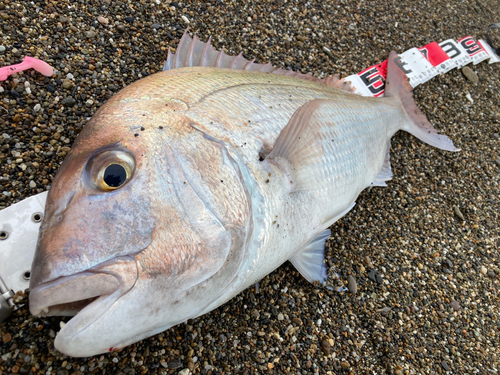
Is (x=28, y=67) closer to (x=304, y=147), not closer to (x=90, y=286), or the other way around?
(x=90, y=286)

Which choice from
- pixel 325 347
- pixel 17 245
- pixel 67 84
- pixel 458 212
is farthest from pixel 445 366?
pixel 67 84

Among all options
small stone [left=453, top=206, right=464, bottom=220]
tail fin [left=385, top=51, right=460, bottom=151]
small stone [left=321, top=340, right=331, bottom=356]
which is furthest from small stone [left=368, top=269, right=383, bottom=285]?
tail fin [left=385, top=51, right=460, bottom=151]

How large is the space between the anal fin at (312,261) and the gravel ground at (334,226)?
105 millimetres

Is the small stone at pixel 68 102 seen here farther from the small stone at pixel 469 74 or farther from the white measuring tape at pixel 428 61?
the small stone at pixel 469 74

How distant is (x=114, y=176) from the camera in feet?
3.12

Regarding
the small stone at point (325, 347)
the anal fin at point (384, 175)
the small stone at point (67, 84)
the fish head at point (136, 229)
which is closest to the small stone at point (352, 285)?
the small stone at point (325, 347)

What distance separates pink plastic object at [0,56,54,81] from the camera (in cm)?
158

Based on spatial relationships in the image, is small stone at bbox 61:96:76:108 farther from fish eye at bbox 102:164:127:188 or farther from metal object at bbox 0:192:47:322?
fish eye at bbox 102:164:127:188

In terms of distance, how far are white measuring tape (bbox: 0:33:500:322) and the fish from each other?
0.50m

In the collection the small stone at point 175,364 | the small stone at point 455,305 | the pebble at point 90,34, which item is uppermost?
the pebble at point 90,34

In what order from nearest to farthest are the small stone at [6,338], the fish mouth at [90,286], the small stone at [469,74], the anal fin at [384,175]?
1. the fish mouth at [90,286]
2. the small stone at [6,338]
3. the anal fin at [384,175]
4. the small stone at [469,74]

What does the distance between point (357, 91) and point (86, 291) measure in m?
2.67

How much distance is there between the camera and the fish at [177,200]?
2.84 feet

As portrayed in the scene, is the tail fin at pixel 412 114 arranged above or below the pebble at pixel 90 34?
below
